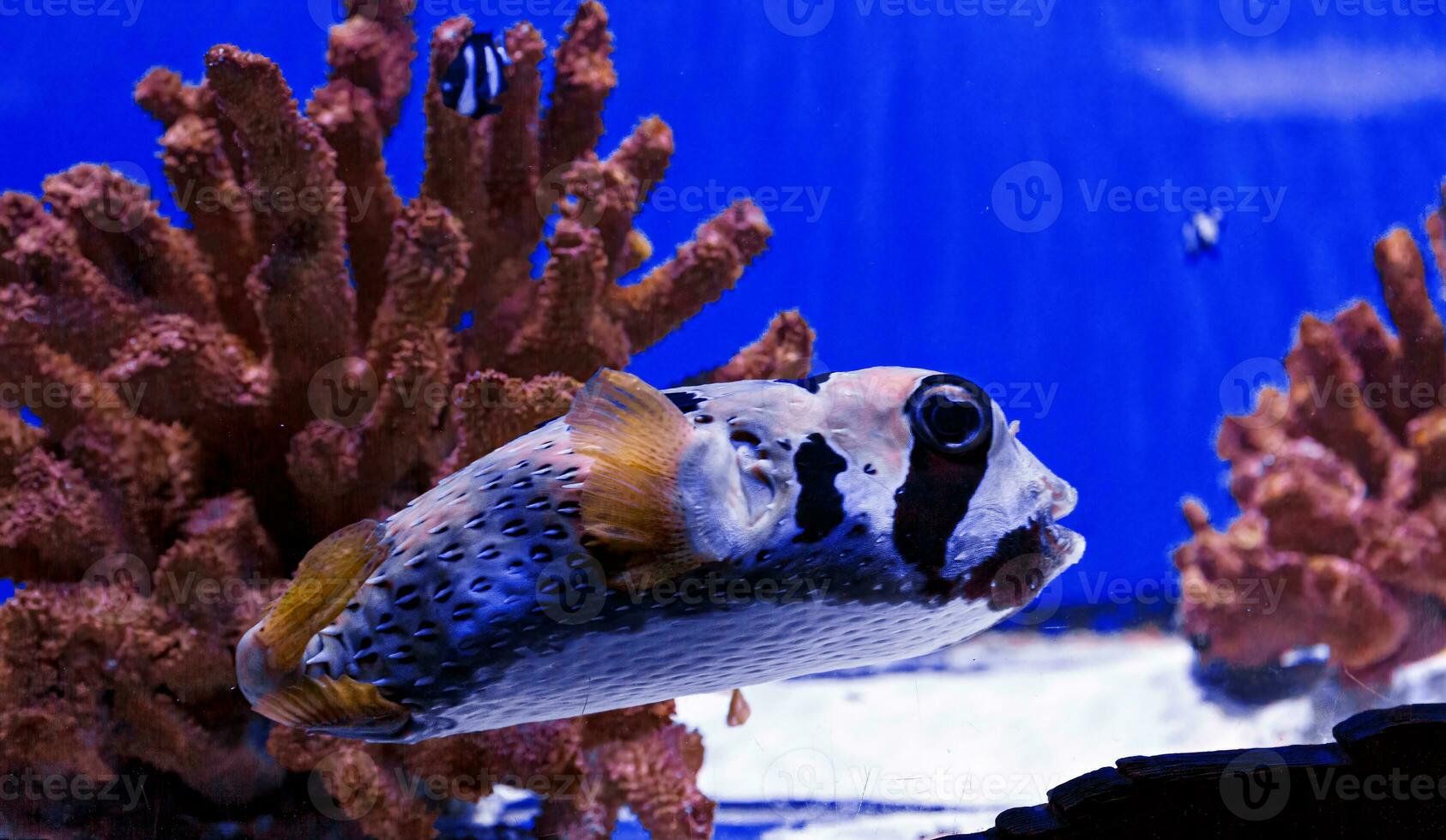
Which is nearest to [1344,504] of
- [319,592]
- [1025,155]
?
[1025,155]

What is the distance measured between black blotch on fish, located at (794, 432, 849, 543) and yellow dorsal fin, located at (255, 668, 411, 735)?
499mm

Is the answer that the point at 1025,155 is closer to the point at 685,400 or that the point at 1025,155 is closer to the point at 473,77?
the point at 473,77

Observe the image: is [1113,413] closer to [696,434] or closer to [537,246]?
[537,246]

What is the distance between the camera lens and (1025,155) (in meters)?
3.98

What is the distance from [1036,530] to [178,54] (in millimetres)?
3968

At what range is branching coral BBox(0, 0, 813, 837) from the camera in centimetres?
170

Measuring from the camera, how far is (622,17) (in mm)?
3549

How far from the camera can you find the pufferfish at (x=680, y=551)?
93 cm

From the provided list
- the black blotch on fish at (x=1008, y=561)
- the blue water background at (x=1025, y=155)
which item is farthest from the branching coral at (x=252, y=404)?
the blue water background at (x=1025, y=155)

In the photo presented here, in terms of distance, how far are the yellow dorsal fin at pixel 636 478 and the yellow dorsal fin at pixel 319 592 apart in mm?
319

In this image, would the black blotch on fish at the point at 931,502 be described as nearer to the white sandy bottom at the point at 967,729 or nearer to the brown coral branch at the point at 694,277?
the white sandy bottom at the point at 967,729

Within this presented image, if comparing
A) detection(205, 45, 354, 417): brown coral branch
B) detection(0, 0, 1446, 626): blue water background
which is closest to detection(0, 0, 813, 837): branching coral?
detection(205, 45, 354, 417): brown coral branch

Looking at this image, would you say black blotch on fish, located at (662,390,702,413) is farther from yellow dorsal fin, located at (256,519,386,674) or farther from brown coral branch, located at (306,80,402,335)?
brown coral branch, located at (306,80,402,335)

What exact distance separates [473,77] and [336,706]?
1631mm
